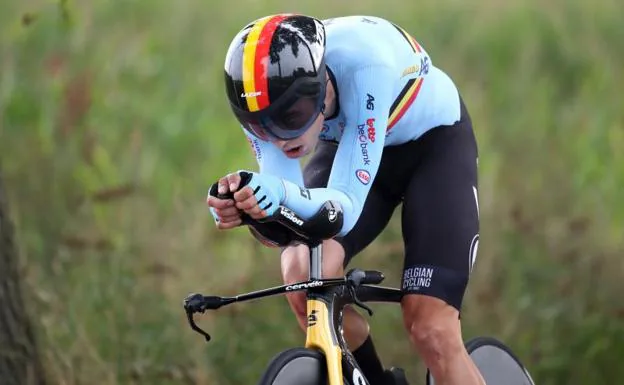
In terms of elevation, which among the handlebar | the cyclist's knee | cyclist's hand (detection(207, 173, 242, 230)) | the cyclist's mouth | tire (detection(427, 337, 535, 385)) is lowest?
tire (detection(427, 337, 535, 385))

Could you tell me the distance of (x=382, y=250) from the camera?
6.77 m

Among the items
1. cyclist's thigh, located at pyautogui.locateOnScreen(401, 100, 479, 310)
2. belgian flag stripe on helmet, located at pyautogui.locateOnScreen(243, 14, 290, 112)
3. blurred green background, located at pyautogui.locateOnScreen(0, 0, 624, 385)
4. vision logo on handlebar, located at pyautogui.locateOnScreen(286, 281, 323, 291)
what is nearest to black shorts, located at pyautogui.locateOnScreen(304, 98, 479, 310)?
cyclist's thigh, located at pyautogui.locateOnScreen(401, 100, 479, 310)

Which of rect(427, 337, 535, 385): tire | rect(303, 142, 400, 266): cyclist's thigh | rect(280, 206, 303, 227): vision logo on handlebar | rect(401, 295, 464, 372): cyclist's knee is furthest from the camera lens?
rect(427, 337, 535, 385): tire

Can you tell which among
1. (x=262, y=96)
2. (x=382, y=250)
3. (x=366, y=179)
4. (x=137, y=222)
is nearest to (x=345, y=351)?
(x=366, y=179)

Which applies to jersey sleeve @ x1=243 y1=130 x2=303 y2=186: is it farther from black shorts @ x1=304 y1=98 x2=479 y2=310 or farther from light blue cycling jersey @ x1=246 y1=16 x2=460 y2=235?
black shorts @ x1=304 y1=98 x2=479 y2=310

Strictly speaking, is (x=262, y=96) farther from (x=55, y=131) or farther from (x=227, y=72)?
(x=55, y=131)

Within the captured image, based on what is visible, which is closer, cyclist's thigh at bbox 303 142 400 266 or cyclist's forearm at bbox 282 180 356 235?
cyclist's forearm at bbox 282 180 356 235

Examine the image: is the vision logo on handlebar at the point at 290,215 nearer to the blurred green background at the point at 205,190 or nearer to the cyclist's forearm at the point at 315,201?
the cyclist's forearm at the point at 315,201

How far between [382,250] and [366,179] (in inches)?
114

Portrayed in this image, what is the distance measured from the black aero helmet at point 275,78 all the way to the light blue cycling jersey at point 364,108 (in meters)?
0.19

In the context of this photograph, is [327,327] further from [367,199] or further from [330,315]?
[367,199]

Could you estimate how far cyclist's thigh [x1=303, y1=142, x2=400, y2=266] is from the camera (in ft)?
15.5

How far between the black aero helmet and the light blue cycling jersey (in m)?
0.19

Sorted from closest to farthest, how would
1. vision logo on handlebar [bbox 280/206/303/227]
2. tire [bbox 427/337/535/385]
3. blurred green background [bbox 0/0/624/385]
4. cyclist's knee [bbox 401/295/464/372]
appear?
vision logo on handlebar [bbox 280/206/303/227] → cyclist's knee [bbox 401/295/464/372] → tire [bbox 427/337/535/385] → blurred green background [bbox 0/0/624/385]
